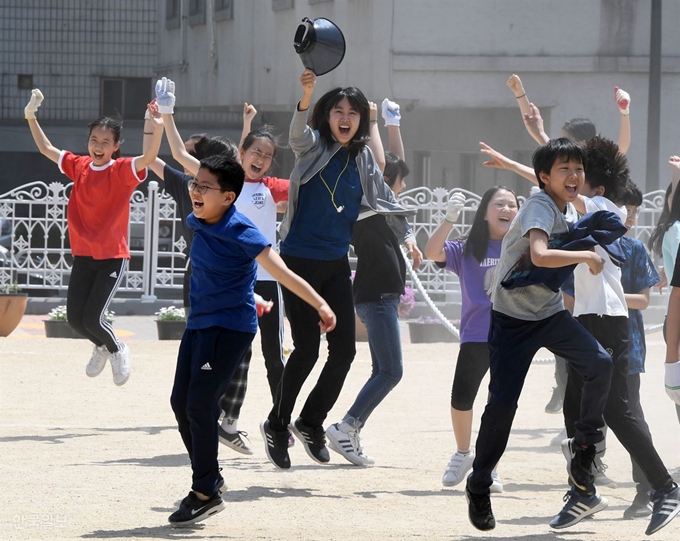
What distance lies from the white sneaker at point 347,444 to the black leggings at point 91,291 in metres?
2.24

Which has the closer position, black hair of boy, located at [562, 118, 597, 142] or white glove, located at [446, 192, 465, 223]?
white glove, located at [446, 192, 465, 223]

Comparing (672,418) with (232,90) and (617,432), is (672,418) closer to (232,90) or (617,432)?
(617,432)

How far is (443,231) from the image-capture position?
22.3 ft

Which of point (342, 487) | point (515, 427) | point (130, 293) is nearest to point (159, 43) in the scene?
point (130, 293)

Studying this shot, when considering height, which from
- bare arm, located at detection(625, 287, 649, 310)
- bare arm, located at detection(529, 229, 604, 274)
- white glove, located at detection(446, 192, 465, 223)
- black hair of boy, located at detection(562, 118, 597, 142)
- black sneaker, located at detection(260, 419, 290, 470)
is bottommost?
black sneaker, located at detection(260, 419, 290, 470)

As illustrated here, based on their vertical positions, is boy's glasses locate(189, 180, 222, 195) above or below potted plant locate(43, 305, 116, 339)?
above

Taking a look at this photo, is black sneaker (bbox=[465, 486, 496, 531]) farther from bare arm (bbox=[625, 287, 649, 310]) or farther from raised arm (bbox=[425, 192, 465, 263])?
raised arm (bbox=[425, 192, 465, 263])

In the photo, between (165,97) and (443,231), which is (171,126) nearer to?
(165,97)

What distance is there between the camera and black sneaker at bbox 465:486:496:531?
5.33 meters

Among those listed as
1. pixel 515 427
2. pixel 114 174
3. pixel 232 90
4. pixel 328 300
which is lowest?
pixel 515 427

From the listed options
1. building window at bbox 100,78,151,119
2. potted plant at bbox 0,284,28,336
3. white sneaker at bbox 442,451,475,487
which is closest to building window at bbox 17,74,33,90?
building window at bbox 100,78,151,119

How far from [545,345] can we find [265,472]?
2.11 metres

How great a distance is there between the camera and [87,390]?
33.2 feet

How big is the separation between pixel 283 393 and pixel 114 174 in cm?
254
